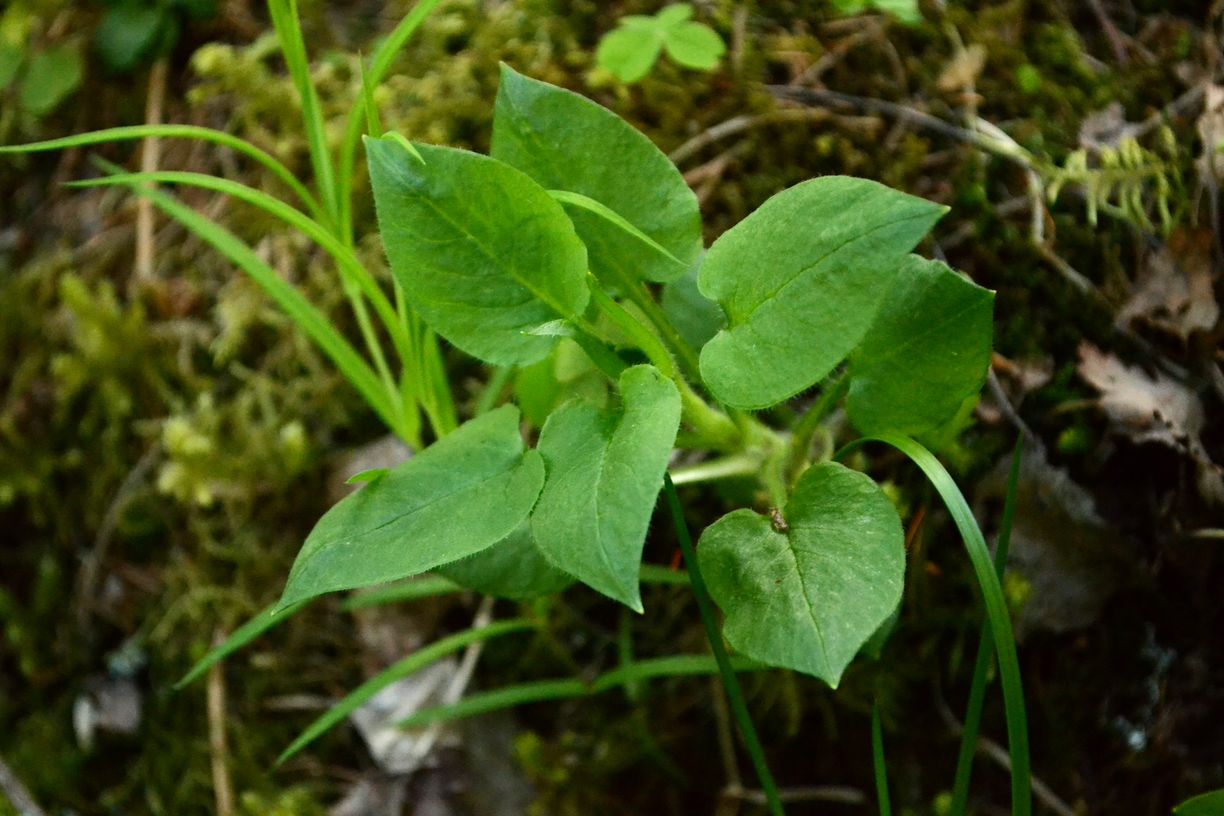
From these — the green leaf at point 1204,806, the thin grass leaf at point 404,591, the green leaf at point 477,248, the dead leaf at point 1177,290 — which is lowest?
the green leaf at point 1204,806

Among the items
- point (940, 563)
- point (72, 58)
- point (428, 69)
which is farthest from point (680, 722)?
point (72, 58)

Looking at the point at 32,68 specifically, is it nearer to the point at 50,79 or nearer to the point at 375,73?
the point at 50,79

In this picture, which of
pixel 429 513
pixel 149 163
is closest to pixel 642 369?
pixel 429 513

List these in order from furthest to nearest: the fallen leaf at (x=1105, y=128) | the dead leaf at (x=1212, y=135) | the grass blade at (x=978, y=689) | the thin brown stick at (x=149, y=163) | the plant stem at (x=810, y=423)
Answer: the thin brown stick at (x=149, y=163) → the fallen leaf at (x=1105, y=128) → the dead leaf at (x=1212, y=135) → the plant stem at (x=810, y=423) → the grass blade at (x=978, y=689)

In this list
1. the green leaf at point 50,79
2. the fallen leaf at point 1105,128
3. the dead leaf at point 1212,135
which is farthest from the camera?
the green leaf at point 50,79

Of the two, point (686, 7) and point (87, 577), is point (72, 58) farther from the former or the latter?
point (686, 7)

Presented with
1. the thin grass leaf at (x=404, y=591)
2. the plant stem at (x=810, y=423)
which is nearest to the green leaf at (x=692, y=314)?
the plant stem at (x=810, y=423)

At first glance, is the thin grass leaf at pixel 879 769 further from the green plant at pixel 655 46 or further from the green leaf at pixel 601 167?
the green plant at pixel 655 46
